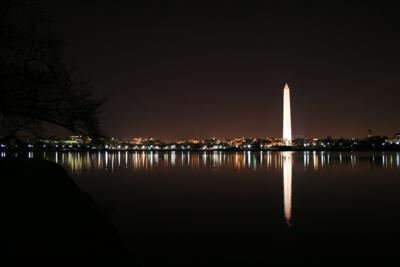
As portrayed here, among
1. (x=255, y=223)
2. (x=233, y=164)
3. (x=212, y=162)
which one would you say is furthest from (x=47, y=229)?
(x=212, y=162)

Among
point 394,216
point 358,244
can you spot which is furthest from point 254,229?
point 394,216

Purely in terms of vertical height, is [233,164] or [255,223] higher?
[255,223]

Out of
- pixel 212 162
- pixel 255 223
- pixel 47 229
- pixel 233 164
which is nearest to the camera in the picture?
pixel 47 229

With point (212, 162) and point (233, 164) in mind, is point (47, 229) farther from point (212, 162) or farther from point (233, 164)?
point (212, 162)

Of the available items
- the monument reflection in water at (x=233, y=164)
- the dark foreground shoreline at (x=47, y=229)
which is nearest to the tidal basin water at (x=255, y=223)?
the monument reflection in water at (x=233, y=164)

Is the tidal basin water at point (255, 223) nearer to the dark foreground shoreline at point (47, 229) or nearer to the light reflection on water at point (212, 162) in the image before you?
the dark foreground shoreline at point (47, 229)

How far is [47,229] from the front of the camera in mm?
9844

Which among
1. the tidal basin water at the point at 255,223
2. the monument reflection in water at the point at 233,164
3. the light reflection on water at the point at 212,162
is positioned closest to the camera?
the tidal basin water at the point at 255,223

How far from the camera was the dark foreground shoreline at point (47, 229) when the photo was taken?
8055mm

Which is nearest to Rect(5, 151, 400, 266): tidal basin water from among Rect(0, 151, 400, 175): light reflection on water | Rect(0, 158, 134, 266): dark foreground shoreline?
Rect(0, 158, 134, 266): dark foreground shoreline

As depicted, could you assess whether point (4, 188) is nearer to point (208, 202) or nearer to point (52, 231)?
point (52, 231)

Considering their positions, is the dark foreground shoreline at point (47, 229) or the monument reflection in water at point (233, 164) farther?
the monument reflection in water at point (233, 164)

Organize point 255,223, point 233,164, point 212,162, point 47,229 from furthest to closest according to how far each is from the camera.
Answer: point 212,162 → point 233,164 → point 255,223 → point 47,229

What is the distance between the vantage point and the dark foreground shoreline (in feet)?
26.4
